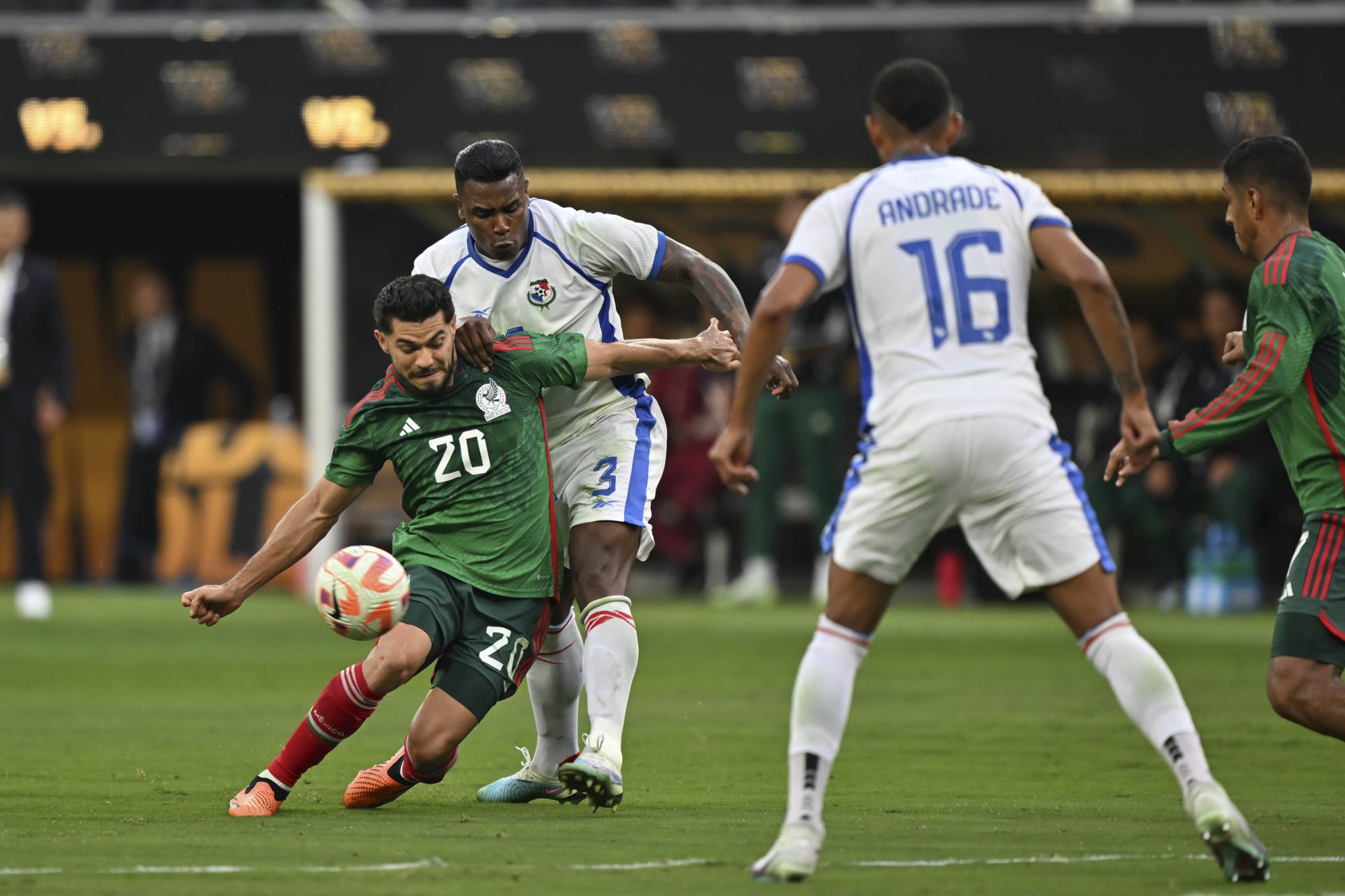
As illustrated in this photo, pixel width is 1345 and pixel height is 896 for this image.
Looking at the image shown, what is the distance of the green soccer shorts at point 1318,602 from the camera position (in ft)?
20.4

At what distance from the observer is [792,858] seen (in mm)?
5156

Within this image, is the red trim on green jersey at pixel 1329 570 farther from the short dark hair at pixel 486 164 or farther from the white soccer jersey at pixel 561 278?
the short dark hair at pixel 486 164

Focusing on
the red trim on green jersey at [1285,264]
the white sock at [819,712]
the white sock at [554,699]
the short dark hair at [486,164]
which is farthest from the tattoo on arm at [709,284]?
the white sock at [819,712]

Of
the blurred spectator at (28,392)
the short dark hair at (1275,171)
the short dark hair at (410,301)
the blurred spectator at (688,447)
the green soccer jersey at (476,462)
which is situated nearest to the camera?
the short dark hair at (1275,171)

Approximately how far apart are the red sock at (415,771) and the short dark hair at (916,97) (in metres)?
2.51

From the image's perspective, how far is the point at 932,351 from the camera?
542 centimetres

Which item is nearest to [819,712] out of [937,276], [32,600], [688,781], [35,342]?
[937,276]

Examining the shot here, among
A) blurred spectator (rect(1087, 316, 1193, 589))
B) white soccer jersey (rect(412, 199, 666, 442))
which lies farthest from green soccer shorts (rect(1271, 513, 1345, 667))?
blurred spectator (rect(1087, 316, 1193, 589))

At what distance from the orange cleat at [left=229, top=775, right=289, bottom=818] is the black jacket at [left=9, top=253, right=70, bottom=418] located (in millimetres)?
9123

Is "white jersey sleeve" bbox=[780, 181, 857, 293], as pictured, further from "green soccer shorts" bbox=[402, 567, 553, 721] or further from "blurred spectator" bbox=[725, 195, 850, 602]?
"blurred spectator" bbox=[725, 195, 850, 602]

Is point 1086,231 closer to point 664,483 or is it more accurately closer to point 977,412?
point 664,483

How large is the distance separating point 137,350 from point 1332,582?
15004 millimetres

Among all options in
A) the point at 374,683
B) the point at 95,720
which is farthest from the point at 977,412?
the point at 95,720

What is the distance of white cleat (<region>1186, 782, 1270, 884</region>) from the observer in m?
5.06
